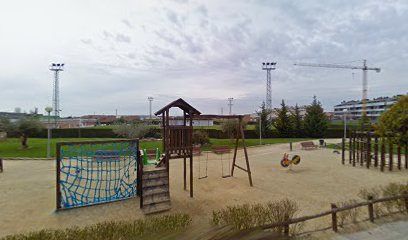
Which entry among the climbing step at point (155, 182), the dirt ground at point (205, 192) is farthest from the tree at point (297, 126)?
the climbing step at point (155, 182)

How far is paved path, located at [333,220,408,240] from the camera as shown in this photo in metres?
5.08

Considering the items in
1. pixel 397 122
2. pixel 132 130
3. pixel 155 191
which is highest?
pixel 397 122

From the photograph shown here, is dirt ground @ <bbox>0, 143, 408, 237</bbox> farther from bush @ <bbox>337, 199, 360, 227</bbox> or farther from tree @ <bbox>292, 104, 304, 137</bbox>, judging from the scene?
tree @ <bbox>292, 104, 304, 137</bbox>

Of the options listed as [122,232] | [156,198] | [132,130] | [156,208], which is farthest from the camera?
[132,130]

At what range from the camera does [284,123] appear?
36.3 m

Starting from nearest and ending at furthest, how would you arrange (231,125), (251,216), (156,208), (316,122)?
(251,216) → (156,208) → (231,125) → (316,122)

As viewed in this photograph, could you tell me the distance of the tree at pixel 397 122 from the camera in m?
7.62

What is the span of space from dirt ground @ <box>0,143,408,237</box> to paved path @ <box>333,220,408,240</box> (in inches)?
28.4

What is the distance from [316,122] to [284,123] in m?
5.36

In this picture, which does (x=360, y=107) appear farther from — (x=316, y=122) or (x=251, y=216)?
(x=251, y=216)

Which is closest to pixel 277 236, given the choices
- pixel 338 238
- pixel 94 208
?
pixel 338 238

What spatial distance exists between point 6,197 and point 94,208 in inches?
143

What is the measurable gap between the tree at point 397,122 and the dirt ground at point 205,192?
2483 millimetres

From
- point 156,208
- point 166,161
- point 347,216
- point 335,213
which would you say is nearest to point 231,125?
point 166,161
